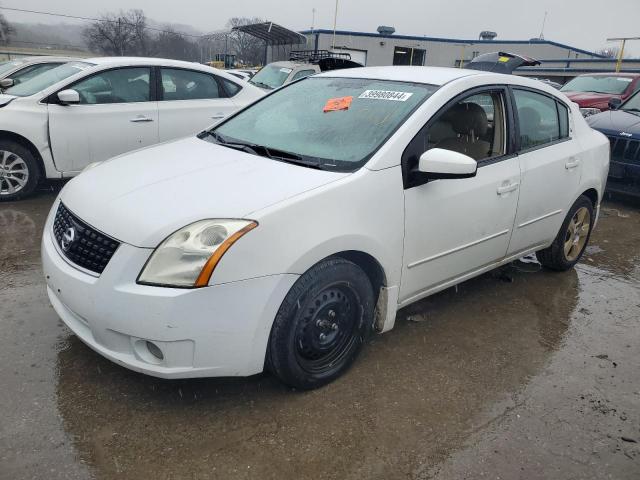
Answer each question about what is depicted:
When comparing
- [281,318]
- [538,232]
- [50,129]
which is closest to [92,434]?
[281,318]

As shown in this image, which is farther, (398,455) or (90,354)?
(90,354)

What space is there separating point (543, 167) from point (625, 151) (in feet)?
12.8

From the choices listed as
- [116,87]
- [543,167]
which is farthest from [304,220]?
[116,87]

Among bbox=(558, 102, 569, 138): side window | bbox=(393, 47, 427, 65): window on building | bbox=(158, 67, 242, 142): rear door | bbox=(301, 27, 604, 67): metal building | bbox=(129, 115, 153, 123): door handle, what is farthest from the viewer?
bbox=(393, 47, 427, 65): window on building

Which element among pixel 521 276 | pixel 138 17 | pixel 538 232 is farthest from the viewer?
pixel 138 17

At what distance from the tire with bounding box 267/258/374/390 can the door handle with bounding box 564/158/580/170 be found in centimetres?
213

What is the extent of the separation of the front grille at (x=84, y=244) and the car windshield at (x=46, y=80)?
3.92 meters

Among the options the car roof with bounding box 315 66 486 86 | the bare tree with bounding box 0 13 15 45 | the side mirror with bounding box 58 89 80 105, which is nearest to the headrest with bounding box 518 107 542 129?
the car roof with bounding box 315 66 486 86

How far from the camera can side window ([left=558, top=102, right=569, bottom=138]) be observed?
3.98 metres

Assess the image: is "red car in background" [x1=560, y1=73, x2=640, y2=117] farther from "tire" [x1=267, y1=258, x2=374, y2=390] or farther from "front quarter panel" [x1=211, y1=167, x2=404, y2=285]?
"tire" [x1=267, y1=258, x2=374, y2=390]

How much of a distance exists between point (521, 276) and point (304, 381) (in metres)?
2.60

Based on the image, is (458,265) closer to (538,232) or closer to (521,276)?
(538,232)

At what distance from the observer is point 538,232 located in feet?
12.6

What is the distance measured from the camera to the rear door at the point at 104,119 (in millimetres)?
5488
